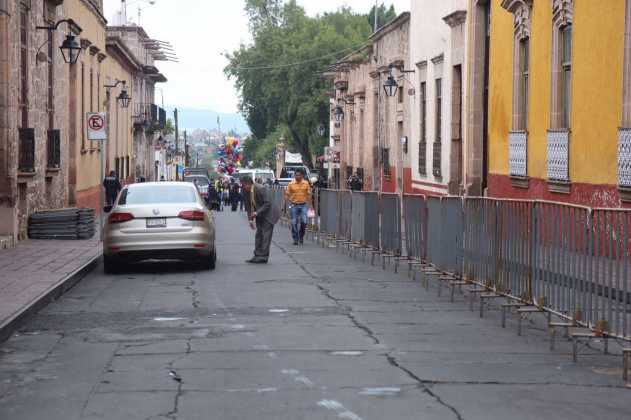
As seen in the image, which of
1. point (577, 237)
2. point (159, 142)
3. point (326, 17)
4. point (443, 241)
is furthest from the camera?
point (326, 17)

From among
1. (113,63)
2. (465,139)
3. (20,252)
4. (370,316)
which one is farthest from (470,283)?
(113,63)

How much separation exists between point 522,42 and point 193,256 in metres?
10.2

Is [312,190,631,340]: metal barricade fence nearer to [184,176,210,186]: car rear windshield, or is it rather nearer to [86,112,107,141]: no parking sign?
[86,112,107,141]: no parking sign

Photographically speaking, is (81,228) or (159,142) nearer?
(81,228)

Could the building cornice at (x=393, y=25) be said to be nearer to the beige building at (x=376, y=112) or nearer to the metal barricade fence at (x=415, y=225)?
the beige building at (x=376, y=112)

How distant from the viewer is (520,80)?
2602cm

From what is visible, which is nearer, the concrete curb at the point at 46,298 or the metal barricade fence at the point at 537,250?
the metal barricade fence at the point at 537,250

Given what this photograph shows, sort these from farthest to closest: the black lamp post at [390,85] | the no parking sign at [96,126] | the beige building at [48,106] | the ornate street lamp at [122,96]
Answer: the ornate street lamp at [122,96] → the black lamp post at [390,85] → the no parking sign at [96,126] → the beige building at [48,106]

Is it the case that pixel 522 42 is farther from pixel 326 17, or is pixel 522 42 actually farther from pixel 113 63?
pixel 326 17

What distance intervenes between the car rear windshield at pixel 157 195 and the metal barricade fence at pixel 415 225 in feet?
11.5

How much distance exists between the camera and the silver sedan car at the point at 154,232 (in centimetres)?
1861

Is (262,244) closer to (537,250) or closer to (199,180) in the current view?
(537,250)

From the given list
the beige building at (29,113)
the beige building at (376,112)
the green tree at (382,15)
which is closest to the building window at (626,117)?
the beige building at (29,113)

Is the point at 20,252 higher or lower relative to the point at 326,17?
Answer: lower
